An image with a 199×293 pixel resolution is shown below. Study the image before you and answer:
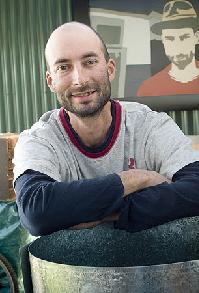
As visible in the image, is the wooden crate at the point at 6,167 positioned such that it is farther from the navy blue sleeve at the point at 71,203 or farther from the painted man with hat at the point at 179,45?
the painted man with hat at the point at 179,45

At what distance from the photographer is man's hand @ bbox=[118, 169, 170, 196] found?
50.9 inches

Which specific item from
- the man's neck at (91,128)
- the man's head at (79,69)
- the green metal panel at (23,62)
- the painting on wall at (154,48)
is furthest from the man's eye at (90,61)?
the green metal panel at (23,62)

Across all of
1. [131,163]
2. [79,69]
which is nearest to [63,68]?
[79,69]

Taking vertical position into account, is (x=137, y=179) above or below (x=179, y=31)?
below

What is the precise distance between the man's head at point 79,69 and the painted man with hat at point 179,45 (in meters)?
2.35

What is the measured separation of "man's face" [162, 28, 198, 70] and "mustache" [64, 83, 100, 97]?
2.42 meters

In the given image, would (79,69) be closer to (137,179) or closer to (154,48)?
(137,179)

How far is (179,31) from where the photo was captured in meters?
3.80

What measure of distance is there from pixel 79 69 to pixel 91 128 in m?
0.21

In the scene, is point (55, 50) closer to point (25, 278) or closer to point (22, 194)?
point (22, 194)

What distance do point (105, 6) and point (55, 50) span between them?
258 centimetres

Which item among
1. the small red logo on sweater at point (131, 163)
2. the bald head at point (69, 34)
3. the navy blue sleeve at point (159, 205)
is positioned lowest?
the navy blue sleeve at point (159, 205)

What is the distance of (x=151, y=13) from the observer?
12.6ft

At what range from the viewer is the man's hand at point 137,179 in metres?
1.29
